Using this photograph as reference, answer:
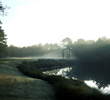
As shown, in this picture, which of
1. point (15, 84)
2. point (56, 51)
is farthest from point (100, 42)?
point (56, 51)

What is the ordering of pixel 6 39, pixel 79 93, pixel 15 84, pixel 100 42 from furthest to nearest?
pixel 100 42
pixel 6 39
pixel 15 84
pixel 79 93

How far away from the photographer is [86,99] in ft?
43.2

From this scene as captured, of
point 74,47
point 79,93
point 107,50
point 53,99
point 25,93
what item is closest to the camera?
point 79,93

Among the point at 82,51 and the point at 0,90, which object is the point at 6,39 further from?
the point at 0,90

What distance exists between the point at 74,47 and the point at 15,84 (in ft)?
281

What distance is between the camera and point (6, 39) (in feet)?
249

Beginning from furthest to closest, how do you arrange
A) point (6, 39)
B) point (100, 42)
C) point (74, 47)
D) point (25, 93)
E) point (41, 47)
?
1. point (41, 47)
2. point (74, 47)
3. point (100, 42)
4. point (6, 39)
5. point (25, 93)

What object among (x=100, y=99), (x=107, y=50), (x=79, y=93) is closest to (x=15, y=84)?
(x=79, y=93)

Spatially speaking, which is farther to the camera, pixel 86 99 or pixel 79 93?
pixel 79 93

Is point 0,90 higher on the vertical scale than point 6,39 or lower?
lower

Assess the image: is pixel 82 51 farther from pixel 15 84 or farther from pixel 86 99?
pixel 86 99

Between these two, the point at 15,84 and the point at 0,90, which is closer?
the point at 0,90

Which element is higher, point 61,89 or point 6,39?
point 6,39

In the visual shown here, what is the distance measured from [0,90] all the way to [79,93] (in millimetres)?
6288
